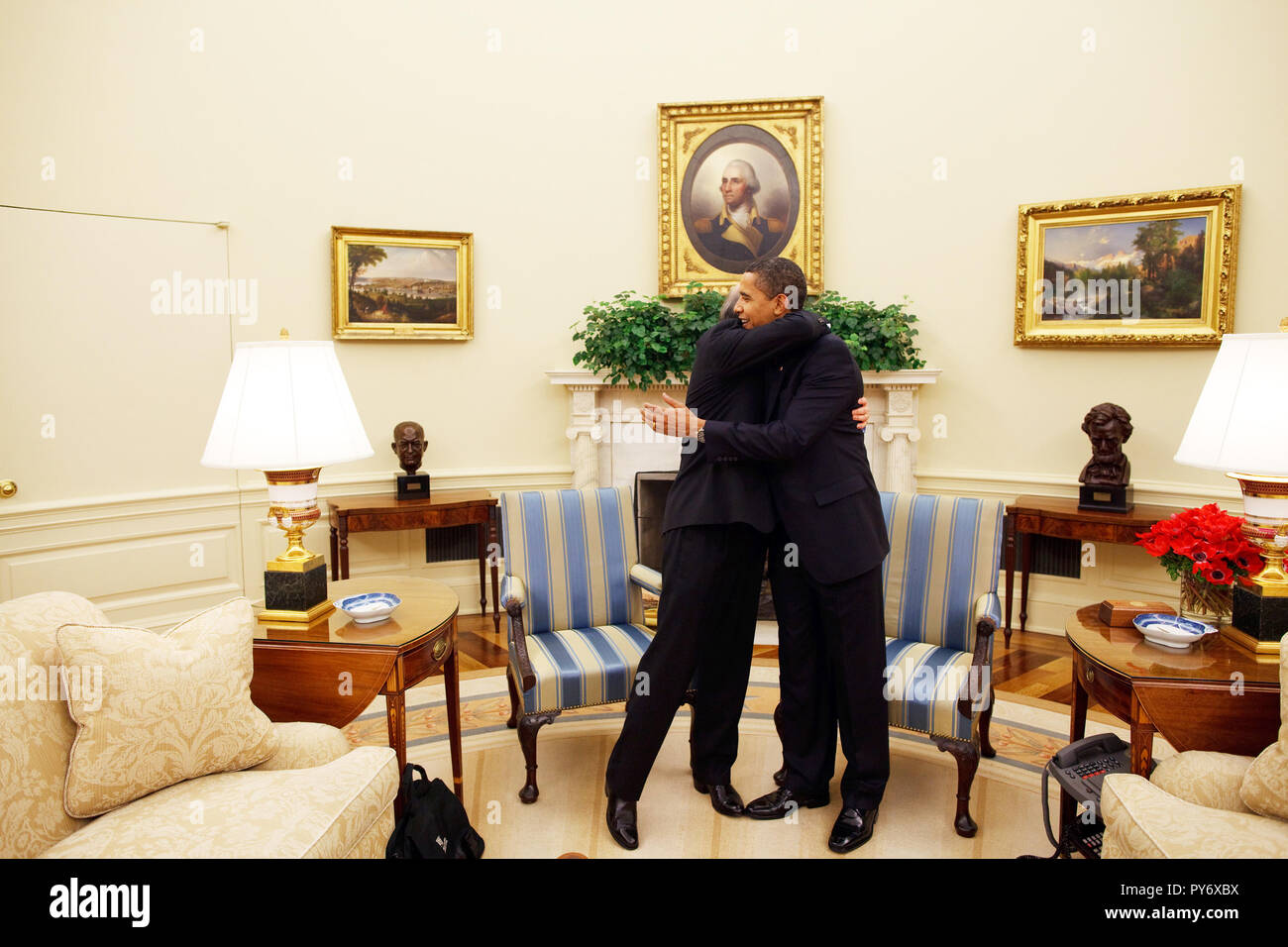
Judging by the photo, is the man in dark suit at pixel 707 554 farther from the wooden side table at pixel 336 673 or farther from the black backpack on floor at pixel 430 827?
the wooden side table at pixel 336 673

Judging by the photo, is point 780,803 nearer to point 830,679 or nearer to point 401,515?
point 830,679

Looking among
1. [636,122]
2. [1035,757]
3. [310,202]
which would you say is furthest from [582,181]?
[1035,757]

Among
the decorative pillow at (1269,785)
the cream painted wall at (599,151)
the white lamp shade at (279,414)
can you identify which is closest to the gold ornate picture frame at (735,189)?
the cream painted wall at (599,151)

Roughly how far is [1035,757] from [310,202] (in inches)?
208

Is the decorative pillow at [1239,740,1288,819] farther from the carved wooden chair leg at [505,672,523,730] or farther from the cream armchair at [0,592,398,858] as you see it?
the carved wooden chair leg at [505,672,523,730]

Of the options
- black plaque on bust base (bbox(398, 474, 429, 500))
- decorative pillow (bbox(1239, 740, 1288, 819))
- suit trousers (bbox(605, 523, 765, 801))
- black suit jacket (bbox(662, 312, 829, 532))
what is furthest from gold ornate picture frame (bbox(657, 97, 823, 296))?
decorative pillow (bbox(1239, 740, 1288, 819))

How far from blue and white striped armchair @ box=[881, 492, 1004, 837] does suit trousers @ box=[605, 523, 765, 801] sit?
0.57 meters

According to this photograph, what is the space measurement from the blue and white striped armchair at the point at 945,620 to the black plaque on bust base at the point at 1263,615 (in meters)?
0.76

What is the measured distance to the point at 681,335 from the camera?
5.38 metres

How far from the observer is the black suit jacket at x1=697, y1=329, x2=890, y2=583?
267cm

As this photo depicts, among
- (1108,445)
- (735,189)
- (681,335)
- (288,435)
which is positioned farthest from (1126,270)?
(288,435)

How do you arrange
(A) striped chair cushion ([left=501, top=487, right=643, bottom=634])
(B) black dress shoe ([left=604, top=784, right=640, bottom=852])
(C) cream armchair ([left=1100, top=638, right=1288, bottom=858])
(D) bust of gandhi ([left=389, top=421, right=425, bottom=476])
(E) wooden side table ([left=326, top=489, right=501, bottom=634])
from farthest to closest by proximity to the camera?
1. (D) bust of gandhi ([left=389, top=421, right=425, bottom=476])
2. (E) wooden side table ([left=326, top=489, right=501, bottom=634])
3. (A) striped chair cushion ([left=501, top=487, right=643, bottom=634])
4. (B) black dress shoe ([left=604, top=784, right=640, bottom=852])
5. (C) cream armchair ([left=1100, top=638, right=1288, bottom=858])

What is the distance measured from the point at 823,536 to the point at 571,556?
1375 millimetres
